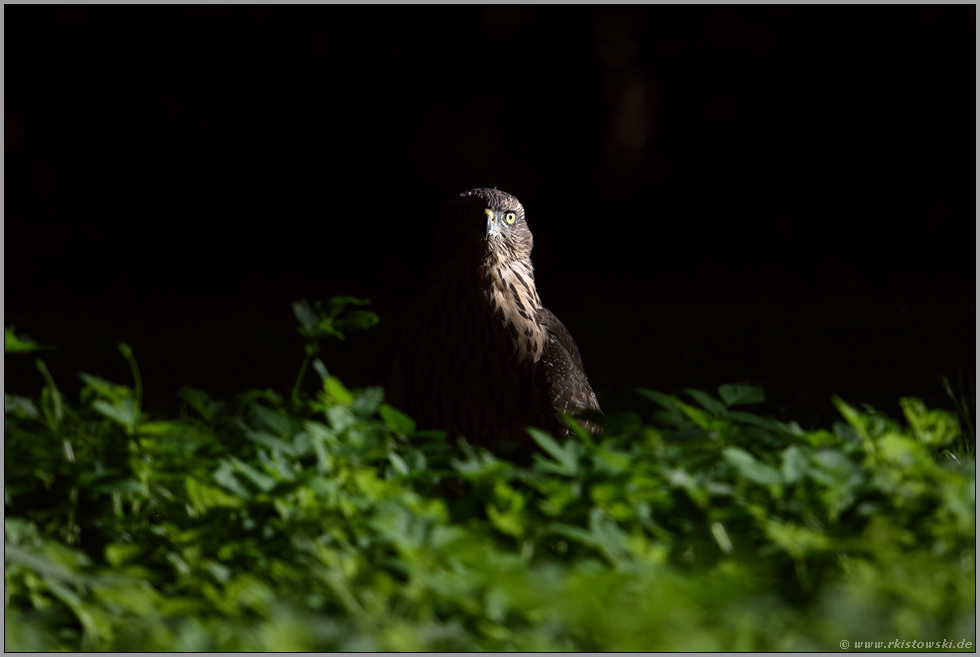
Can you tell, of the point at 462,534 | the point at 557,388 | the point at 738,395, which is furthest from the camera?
the point at 557,388

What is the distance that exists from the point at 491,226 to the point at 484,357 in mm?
501

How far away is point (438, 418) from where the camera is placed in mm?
3781

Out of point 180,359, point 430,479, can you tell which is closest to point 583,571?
point 430,479

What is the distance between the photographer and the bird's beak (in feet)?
12.6

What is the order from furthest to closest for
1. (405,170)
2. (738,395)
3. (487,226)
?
(405,170), (487,226), (738,395)

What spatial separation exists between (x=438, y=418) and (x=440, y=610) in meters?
1.78

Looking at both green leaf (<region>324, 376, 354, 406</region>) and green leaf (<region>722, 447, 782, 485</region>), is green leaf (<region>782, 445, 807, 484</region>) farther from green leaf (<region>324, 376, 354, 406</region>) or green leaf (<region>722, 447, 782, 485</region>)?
green leaf (<region>324, 376, 354, 406</region>)

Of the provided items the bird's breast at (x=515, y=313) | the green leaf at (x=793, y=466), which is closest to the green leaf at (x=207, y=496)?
the green leaf at (x=793, y=466)

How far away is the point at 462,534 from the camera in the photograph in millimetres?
2100

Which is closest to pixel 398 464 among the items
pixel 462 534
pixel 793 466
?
pixel 462 534

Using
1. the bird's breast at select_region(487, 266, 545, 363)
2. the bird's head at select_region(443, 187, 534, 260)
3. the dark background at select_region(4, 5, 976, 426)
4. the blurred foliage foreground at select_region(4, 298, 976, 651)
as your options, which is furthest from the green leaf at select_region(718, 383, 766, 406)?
the dark background at select_region(4, 5, 976, 426)

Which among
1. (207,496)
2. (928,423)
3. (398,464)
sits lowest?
(207,496)

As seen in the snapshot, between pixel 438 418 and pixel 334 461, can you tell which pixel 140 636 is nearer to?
pixel 334 461

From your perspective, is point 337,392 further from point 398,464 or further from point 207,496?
point 207,496
